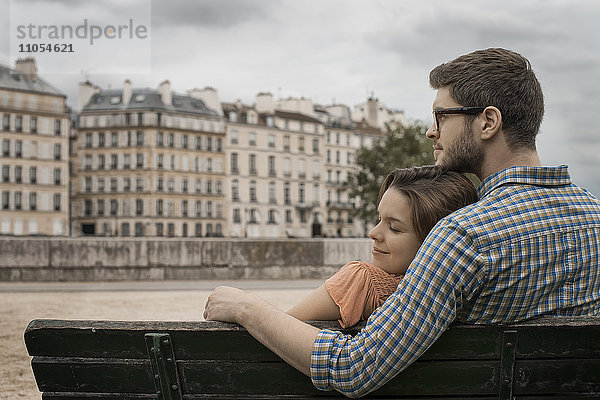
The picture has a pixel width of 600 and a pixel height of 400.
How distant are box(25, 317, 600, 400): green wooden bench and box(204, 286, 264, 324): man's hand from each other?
6cm

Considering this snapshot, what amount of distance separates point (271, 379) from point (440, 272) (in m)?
0.60

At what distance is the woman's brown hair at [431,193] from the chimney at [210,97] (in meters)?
93.5

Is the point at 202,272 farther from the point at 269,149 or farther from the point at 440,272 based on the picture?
the point at 269,149

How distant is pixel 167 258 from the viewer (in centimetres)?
1694

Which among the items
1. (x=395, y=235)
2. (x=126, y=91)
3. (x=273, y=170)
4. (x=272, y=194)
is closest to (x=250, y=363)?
(x=395, y=235)

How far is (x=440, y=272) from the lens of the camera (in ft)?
6.84

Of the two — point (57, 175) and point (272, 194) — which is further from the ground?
point (57, 175)

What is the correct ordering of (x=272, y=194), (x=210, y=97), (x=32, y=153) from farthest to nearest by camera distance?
(x=272, y=194) → (x=210, y=97) → (x=32, y=153)

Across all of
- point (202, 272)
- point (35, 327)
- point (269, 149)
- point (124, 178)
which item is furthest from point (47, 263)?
point (269, 149)

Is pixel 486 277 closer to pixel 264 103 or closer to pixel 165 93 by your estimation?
pixel 165 93

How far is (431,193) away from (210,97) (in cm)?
9387

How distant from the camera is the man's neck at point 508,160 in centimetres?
248

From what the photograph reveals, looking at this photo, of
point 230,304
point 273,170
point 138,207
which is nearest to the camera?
point 230,304

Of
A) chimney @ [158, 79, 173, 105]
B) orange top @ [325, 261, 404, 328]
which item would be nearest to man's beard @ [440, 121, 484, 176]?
orange top @ [325, 261, 404, 328]
